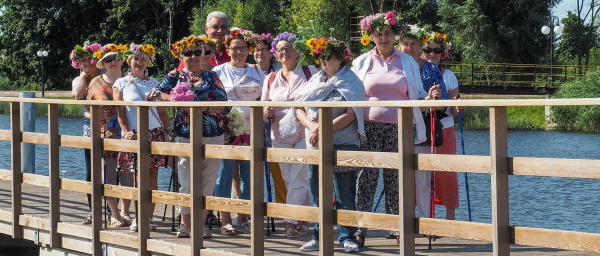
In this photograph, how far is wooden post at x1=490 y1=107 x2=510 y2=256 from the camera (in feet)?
17.2

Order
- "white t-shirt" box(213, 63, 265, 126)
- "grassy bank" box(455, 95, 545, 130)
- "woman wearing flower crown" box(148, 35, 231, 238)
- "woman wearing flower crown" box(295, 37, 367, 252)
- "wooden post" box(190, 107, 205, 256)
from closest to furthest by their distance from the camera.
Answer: "woman wearing flower crown" box(295, 37, 367, 252), "wooden post" box(190, 107, 205, 256), "woman wearing flower crown" box(148, 35, 231, 238), "white t-shirt" box(213, 63, 265, 126), "grassy bank" box(455, 95, 545, 130)

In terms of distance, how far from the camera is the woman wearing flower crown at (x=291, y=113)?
7793mm

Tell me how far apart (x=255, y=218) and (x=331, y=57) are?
1.14m

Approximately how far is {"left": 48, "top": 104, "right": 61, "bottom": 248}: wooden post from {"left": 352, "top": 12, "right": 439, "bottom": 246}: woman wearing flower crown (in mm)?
2648

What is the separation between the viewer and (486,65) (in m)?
45.8

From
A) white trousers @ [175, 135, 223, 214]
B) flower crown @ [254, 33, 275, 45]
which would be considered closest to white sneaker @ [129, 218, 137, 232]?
white trousers @ [175, 135, 223, 214]

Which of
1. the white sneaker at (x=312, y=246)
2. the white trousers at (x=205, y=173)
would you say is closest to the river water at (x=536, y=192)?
the white trousers at (x=205, y=173)

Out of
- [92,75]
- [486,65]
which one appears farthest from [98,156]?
[486,65]

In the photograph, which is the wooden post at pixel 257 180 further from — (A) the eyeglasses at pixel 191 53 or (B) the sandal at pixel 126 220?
(B) the sandal at pixel 126 220

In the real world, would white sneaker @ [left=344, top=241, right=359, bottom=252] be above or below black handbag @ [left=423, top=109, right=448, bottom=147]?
below

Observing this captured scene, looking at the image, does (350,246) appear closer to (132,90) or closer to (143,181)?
(143,181)

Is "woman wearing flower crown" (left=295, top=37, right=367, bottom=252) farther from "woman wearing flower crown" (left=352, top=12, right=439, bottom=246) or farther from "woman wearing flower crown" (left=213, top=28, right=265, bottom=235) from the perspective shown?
"woman wearing flower crown" (left=213, top=28, right=265, bottom=235)

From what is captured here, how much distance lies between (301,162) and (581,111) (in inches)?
1240

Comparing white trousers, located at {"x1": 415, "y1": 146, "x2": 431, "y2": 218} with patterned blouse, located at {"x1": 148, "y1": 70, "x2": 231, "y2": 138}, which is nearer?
white trousers, located at {"x1": 415, "y1": 146, "x2": 431, "y2": 218}
